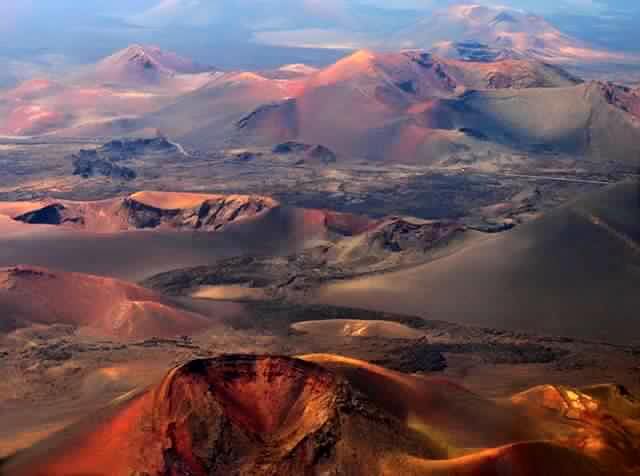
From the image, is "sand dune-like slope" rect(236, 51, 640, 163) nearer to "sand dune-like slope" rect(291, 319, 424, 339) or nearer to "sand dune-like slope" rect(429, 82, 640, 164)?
"sand dune-like slope" rect(429, 82, 640, 164)

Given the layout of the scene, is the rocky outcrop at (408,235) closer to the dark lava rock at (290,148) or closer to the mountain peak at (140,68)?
the dark lava rock at (290,148)

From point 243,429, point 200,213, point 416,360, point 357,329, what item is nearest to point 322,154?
point 200,213

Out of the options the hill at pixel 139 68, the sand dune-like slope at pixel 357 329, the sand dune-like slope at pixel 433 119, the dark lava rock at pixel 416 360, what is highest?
the hill at pixel 139 68

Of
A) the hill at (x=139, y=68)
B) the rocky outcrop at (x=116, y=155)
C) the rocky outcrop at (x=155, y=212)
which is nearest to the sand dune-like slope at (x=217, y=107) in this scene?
the rocky outcrop at (x=116, y=155)

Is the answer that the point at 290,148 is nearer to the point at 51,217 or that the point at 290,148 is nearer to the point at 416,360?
the point at 51,217

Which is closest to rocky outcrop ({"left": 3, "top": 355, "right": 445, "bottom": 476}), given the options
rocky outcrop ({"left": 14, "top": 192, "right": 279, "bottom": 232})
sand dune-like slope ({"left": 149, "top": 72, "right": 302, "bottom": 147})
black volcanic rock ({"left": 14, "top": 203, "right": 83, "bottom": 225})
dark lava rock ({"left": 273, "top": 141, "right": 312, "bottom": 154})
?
rocky outcrop ({"left": 14, "top": 192, "right": 279, "bottom": 232})

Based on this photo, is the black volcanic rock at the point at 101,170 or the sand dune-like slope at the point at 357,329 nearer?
the sand dune-like slope at the point at 357,329
